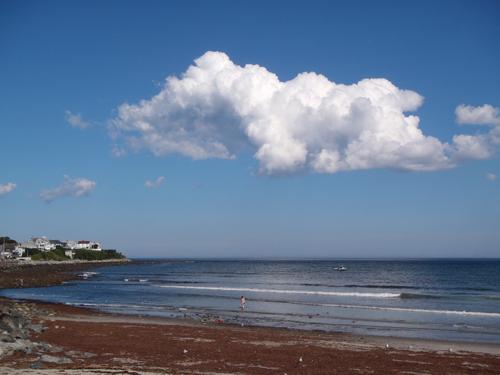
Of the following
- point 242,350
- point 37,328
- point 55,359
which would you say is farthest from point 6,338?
point 242,350

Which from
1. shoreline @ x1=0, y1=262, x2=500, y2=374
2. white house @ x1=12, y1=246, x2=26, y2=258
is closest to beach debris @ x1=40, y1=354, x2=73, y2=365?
shoreline @ x1=0, y1=262, x2=500, y2=374

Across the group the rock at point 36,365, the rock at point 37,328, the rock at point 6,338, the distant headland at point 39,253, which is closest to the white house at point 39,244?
the distant headland at point 39,253

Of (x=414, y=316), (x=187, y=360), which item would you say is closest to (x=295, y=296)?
(x=414, y=316)

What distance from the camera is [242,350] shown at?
851 inches

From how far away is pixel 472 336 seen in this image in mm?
28141

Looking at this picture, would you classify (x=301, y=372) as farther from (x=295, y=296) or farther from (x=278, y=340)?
(x=295, y=296)

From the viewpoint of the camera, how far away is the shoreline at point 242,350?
17844 mm

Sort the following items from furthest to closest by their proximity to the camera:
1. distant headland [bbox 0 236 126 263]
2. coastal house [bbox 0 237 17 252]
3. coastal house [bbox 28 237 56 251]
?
coastal house [bbox 28 237 56 251] < coastal house [bbox 0 237 17 252] < distant headland [bbox 0 236 126 263]

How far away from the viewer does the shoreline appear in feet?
58.5

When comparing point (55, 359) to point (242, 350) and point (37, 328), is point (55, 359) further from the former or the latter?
point (37, 328)

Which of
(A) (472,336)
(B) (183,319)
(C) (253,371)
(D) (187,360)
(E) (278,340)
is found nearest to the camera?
(C) (253,371)

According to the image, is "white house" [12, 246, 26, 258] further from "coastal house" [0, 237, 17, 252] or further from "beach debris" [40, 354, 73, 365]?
"beach debris" [40, 354, 73, 365]

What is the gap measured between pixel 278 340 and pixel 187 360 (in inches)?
288

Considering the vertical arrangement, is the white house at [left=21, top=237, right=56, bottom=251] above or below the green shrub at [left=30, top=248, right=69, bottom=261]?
above
